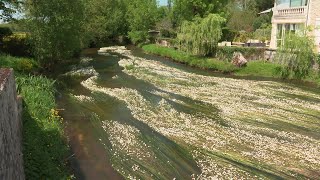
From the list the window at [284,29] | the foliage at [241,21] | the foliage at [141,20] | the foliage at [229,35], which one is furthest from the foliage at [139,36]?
the window at [284,29]

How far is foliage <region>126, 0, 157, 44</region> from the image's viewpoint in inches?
3059

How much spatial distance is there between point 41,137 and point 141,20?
211 feet

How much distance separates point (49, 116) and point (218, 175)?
9.82 metres

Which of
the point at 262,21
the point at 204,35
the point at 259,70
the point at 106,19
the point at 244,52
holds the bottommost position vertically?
the point at 259,70

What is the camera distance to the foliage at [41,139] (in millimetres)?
12656

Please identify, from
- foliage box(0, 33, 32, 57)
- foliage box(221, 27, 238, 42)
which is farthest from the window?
foliage box(0, 33, 32, 57)

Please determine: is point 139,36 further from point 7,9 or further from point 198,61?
point 7,9

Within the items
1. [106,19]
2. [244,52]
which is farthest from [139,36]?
[244,52]

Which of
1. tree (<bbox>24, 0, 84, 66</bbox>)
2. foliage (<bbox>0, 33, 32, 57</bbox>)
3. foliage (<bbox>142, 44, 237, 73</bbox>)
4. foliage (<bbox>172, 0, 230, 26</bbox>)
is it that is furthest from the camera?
foliage (<bbox>172, 0, 230, 26</bbox>)

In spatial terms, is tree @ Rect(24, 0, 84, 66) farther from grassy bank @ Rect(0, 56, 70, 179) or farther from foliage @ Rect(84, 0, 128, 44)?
foliage @ Rect(84, 0, 128, 44)

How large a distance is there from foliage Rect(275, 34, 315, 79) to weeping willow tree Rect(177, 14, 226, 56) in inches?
419

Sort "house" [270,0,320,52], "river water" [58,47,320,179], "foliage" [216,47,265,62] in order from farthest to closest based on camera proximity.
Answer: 1. "foliage" [216,47,265,62]
2. "house" [270,0,320,52]
3. "river water" [58,47,320,179]

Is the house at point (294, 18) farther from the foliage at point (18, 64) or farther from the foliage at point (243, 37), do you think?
the foliage at point (18, 64)

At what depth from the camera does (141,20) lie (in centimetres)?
7706
